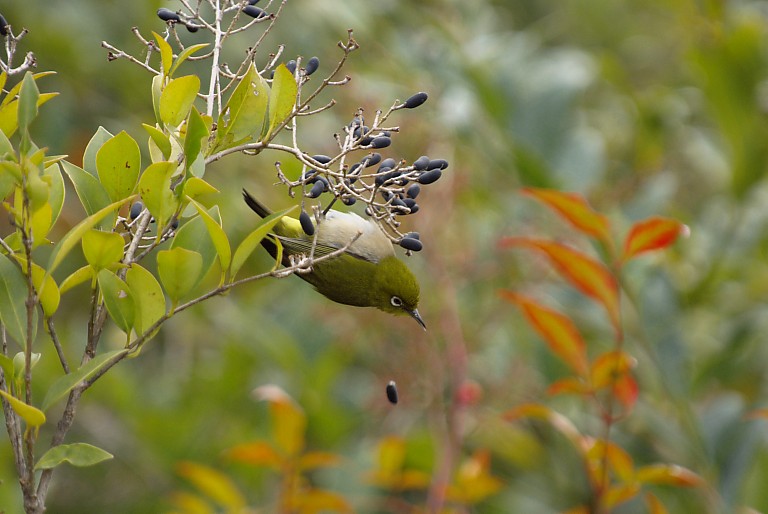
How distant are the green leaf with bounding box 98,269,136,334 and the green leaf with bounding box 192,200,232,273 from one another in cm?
10

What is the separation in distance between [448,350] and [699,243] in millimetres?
999

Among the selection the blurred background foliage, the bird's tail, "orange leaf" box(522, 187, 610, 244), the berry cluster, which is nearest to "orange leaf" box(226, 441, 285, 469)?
the blurred background foliage

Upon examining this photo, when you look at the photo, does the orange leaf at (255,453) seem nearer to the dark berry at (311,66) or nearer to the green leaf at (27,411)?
the dark berry at (311,66)

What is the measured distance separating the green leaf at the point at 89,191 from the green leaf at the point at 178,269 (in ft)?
0.33

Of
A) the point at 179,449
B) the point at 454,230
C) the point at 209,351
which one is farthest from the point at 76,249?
→ the point at 454,230

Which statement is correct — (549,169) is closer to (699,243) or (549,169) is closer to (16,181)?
(699,243)

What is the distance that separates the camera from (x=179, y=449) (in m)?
2.66

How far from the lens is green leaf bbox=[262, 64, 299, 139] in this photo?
3.40 ft

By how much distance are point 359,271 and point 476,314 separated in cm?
145

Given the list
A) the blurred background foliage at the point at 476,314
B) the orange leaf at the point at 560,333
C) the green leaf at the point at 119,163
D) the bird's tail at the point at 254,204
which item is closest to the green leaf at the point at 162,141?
the green leaf at the point at 119,163

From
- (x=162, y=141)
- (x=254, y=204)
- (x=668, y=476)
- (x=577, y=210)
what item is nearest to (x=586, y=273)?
(x=577, y=210)

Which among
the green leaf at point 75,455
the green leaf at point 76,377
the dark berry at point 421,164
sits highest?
the dark berry at point 421,164

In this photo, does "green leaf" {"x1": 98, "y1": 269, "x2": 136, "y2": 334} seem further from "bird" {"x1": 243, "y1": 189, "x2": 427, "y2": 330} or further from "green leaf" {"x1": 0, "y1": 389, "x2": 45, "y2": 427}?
"bird" {"x1": 243, "y1": 189, "x2": 427, "y2": 330}

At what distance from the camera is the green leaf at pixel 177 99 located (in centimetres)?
100
